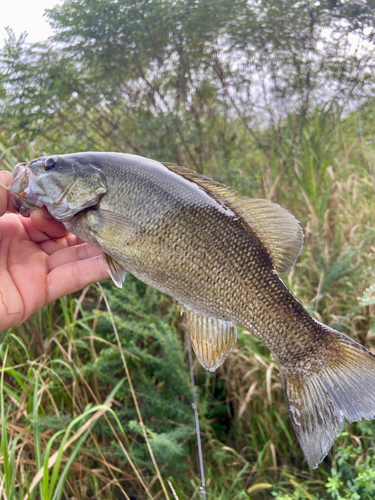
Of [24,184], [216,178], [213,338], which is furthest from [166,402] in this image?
[216,178]

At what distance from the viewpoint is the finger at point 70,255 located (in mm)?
2010

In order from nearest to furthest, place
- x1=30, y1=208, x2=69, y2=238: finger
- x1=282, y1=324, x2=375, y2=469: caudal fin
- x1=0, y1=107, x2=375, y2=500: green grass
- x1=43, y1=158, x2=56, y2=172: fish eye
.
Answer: x1=282, y1=324, x2=375, y2=469: caudal fin
x1=43, y1=158, x2=56, y2=172: fish eye
x1=30, y1=208, x2=69, y2=238: finger
x1=0, y1=107, x2=375, y2=500: green grass

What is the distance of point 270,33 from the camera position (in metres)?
4.20

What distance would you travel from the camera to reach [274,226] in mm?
1440

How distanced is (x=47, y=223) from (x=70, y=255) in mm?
240

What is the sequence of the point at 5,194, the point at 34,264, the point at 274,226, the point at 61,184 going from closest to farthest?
the point at 274,226 < the point at 61,184 < the point at 5,194 < the point at 34,264

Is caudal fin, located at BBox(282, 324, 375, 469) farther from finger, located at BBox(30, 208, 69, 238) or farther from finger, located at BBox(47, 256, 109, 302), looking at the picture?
finger, located at BBox(30, 208, 69, 238)

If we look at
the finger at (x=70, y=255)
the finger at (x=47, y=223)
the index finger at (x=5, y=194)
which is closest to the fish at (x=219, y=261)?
the finger at (x=47, y=223)

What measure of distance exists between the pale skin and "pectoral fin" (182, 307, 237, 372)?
0.63m

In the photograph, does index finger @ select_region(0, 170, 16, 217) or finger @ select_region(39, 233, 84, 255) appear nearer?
index finger @ select_region(0, 170, 16, 217)

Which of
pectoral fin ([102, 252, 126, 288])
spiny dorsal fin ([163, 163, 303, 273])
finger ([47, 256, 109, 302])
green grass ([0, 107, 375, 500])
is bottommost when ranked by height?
green grass ([0, 107, 375, 500])

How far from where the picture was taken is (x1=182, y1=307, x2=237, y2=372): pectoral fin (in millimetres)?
1466

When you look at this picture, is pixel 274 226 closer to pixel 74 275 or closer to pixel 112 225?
pixel 112 225

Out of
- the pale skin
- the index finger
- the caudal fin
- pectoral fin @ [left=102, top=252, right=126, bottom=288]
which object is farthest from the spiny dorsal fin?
the index finger
